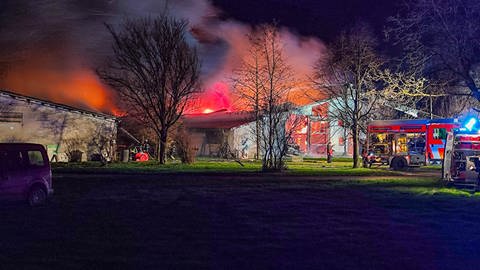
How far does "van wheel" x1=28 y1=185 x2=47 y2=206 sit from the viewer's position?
14.3 meters

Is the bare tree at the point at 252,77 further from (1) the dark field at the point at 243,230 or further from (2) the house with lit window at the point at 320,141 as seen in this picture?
(1) the dark field at the point at 243,230

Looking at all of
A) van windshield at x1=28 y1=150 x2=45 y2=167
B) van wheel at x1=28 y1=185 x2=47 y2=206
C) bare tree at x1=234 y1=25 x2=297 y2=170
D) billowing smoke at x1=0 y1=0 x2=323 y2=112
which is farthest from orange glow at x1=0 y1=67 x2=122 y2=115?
van wheel at x1=28 y1=185 x2=47 y2=206

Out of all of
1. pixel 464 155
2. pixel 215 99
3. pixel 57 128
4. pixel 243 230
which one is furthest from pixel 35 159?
pixel 215 99

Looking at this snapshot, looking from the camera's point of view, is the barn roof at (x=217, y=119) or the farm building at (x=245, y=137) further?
the barn roof at (x=217, y=119)

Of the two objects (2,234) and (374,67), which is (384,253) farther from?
(374,67)

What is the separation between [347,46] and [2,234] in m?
29.4

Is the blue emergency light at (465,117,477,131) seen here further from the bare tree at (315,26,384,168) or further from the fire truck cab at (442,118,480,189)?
the bare tree at (315,26,384,168)

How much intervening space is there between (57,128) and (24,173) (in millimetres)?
27079

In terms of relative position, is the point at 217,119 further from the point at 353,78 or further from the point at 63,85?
the point at 353,78

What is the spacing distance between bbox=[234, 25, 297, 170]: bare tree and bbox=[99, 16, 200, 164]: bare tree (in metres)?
4.56

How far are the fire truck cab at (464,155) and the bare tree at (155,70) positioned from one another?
78.2 ft

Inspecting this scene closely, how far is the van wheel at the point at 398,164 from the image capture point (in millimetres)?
34531

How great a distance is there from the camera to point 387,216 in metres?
12.8

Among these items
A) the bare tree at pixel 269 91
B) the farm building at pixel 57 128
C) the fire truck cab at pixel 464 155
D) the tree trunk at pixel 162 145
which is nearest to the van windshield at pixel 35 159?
the fire truck cab at pixel 464 155
